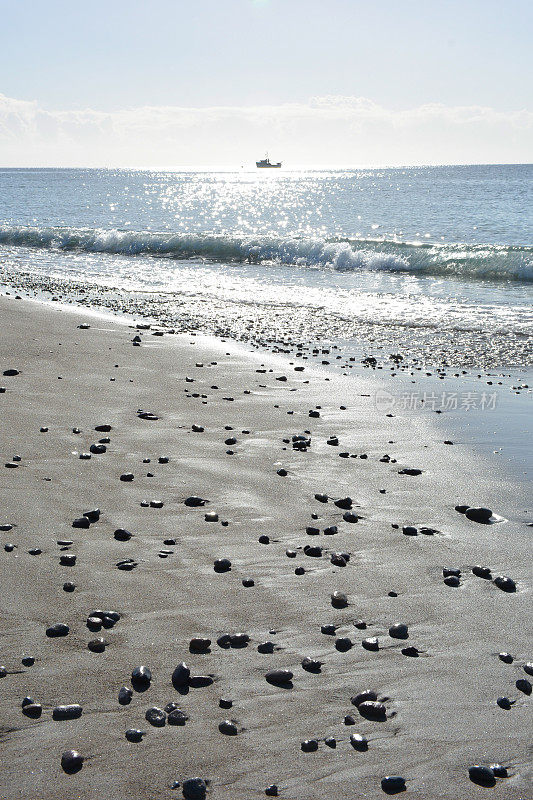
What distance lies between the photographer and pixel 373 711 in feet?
12.1

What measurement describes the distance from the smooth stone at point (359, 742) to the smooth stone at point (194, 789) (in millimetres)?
741

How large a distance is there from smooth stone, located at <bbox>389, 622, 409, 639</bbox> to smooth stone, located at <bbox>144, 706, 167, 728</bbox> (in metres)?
1.49

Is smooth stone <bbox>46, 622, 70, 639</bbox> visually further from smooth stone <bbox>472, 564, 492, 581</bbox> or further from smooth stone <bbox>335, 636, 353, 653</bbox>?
smooth stone <bbox>472, 564, 492, 581</bbox>

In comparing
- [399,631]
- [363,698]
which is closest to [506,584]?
[399,631]

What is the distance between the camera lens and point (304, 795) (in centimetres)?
319

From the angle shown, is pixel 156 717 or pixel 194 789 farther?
pixel 156 717

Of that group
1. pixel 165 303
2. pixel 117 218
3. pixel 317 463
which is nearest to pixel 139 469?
pixel 317 463

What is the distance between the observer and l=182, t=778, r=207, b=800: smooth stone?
313 centimetres

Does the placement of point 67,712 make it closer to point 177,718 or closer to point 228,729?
point 177,718

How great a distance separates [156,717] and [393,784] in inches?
44.6

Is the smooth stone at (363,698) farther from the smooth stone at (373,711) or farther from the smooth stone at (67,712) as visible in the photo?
the smooth stone at (67,712)

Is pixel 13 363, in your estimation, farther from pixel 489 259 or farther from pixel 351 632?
pixel 489 259

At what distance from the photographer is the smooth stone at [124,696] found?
12.1 feet

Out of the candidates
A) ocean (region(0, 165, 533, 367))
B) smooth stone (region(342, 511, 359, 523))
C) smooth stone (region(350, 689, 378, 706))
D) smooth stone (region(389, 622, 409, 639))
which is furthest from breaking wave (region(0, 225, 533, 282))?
smooth stone (region(350, 689, 378, 706))
